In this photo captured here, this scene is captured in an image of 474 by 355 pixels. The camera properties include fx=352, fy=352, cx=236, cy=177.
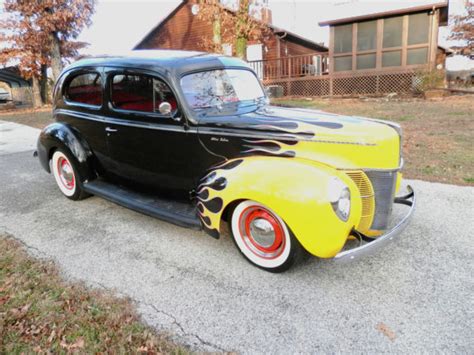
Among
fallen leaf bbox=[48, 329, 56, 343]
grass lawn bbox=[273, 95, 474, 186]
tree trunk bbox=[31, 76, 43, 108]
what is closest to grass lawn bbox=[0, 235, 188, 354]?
fallen leaf bbox=[48, 329, 56, 343]

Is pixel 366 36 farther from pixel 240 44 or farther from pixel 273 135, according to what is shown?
pixel 273 135

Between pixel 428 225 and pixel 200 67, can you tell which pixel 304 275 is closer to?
pixel 428 225

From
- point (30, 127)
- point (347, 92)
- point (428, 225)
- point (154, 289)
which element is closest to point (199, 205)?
point (154, 289)

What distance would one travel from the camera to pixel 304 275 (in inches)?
117

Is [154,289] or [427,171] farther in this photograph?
[427,171]

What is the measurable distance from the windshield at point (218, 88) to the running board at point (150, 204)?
1.04 metres

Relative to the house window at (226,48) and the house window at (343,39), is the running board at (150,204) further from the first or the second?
the house window at (343,39)

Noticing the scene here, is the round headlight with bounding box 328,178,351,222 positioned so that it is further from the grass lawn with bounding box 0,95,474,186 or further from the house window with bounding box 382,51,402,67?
the house window with bounding box 382,51,402,67


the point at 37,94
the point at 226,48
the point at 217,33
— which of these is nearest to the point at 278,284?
the point at 217,33

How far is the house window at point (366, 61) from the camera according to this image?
1617 cm

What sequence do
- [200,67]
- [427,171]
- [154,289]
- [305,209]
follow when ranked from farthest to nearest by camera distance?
[427,171] < [200,67] < [154,289] < [305,209]

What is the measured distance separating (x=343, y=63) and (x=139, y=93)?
15044 mm

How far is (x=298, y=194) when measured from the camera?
2633 mm

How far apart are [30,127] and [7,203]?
8575 millimetres
